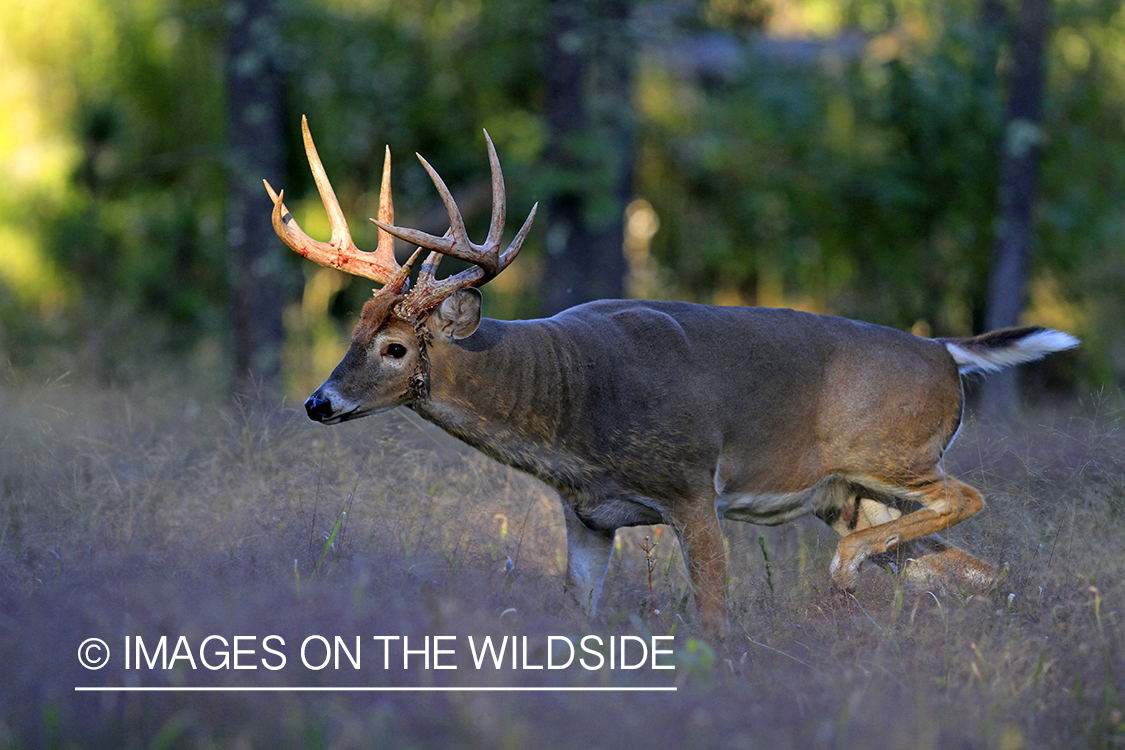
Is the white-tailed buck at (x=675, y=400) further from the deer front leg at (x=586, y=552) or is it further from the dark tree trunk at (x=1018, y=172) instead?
the dark tree trunk at (x=1018, y=172)

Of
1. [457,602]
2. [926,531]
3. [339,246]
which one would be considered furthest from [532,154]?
Result: [457,602]

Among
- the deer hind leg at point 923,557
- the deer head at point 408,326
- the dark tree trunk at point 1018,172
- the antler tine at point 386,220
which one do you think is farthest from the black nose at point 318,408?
the dark tree trunk at point 1018,172

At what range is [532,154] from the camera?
13156 mm

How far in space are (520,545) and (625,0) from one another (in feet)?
25.4

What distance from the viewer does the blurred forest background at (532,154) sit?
11273 millimetres

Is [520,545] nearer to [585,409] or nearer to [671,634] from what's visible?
[585,409]

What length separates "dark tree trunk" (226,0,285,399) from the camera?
35.4 feet

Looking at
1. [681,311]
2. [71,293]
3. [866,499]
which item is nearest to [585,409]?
[681,311]

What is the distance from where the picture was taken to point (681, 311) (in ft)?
18.1

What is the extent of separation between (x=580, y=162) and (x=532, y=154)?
2.04 m

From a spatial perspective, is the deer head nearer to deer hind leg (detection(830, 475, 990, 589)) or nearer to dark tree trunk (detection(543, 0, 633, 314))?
deer hind leg (detection(830, 475, 990, 589))

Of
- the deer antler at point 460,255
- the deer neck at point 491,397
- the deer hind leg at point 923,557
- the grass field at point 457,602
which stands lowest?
the deer hind leg at point 923,557

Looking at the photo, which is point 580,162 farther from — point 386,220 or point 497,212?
point 497,212

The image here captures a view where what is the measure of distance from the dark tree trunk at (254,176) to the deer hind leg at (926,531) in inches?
267
